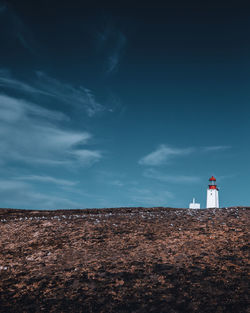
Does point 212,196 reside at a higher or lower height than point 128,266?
higher

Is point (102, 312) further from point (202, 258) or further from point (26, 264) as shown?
point (26, 264)

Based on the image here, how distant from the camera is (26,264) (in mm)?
14281

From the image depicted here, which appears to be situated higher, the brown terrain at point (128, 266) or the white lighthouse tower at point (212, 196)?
the white lighthouse tower at point (212, 196)

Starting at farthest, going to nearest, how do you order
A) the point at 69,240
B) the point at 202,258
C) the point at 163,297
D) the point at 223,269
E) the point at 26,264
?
the point at 69,240
the point at 26,264
the point at 202,258
the point at 223,269
the point at 163,297

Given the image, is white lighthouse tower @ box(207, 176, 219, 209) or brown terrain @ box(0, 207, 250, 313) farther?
white lighthouse tower @ box(207, 176, 219, 209)

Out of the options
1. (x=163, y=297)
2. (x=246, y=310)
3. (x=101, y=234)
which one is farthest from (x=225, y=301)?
(x=101, y=234)

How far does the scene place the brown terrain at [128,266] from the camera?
9766mm

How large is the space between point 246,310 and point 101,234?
987 centimetres

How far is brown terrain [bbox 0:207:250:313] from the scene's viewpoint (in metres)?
9.77

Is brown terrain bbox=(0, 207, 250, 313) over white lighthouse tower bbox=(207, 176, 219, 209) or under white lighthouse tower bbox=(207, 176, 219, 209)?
under

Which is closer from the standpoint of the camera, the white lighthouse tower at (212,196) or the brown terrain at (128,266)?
the brown terrain at (128,266)

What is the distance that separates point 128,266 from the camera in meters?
12.5

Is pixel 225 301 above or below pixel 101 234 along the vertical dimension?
below

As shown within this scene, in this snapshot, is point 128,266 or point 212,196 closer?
point 128,266
